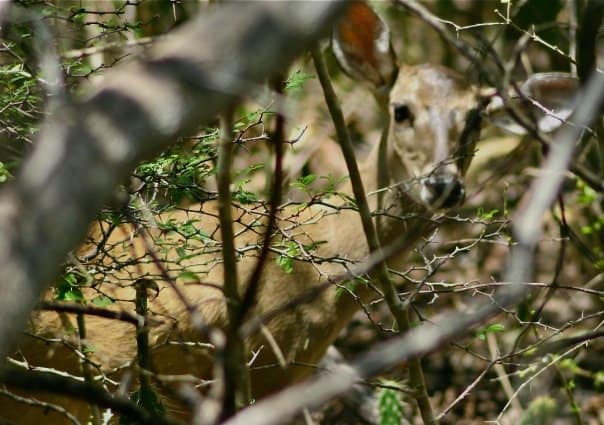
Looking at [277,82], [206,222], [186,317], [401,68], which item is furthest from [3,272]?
[401,68]

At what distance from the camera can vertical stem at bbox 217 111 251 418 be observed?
5.55 ft

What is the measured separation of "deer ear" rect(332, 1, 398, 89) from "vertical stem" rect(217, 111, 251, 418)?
321 cm

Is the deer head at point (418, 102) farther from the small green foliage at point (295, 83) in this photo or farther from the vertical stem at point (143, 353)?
the vertical stem at point (143, 353)

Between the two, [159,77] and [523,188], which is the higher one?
[159,77]

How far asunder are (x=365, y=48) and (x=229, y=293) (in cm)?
340

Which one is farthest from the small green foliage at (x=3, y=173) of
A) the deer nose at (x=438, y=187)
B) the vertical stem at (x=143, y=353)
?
the deer nose at (x=438, y=187)

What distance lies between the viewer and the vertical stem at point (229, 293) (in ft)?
5.55

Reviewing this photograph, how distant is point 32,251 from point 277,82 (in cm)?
102

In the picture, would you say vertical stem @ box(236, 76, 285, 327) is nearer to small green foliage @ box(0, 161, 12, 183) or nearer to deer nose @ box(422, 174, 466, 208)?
small green foliage @ box(0, 161, 12, 183)

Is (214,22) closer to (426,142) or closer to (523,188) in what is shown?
(426,142)

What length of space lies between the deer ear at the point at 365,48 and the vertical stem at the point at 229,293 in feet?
10.5

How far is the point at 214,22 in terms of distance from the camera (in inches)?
61.4

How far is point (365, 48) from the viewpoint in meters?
5.41

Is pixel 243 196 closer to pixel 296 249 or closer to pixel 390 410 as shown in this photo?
pixel 296 249
